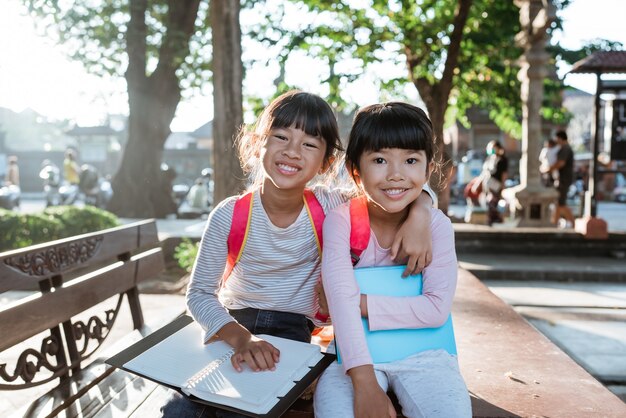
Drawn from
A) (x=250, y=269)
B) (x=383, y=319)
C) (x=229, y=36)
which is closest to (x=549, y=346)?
(x=383, y=319)

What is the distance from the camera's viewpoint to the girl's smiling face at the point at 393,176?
70.2 inches

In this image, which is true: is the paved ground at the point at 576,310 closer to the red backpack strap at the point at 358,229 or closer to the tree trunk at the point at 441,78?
the tree trunk at the point at 441,78

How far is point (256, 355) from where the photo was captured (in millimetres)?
1604

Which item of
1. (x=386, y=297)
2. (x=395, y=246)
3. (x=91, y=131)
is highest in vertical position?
(x=91, y=131)

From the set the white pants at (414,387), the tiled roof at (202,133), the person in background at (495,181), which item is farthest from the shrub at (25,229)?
the tiled roof at (202,133)

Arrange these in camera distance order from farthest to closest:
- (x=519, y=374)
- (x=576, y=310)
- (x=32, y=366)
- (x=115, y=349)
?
(x=576, y=310), (x=115, y=349), (x=32, y=366), (x=519, y=374)

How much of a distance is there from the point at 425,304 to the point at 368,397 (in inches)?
13.4

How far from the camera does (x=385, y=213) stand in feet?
6.28

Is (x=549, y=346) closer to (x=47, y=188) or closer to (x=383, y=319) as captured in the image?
(x=383, y=319)

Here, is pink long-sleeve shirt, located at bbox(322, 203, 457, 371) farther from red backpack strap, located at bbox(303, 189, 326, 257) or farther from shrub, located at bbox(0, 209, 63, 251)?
shrub, located at bbox(0, 209, 63, 251)

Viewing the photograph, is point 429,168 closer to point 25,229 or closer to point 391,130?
point 391,130

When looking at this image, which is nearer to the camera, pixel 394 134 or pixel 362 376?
pixel 362 376

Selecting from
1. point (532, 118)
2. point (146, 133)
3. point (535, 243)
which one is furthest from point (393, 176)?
point (146, 133)

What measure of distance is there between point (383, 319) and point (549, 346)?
106 cm
